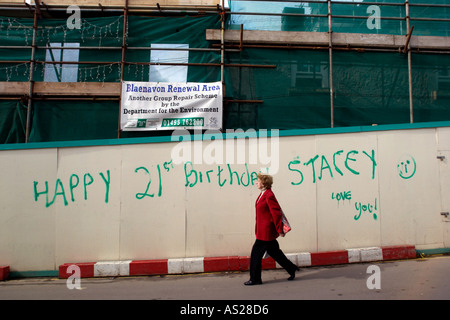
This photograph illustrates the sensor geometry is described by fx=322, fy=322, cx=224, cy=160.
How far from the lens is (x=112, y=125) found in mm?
7637

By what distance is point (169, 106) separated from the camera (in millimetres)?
7293

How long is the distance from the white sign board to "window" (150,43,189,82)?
1.51 ft

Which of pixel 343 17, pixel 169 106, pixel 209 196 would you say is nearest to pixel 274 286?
pixel 209 196

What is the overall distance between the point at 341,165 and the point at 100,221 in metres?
4.27

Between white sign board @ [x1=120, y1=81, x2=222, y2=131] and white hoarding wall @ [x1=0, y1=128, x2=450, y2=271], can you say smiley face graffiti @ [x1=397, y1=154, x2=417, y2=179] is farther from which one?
white sign board @ [x1=120, y1=81, x2=222, y2=131]

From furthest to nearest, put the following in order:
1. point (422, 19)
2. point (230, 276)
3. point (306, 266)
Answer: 1. point (422, 19)
2. point (306, 266)
3. point (230, 276)

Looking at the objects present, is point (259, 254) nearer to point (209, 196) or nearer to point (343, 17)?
point (209, 196)

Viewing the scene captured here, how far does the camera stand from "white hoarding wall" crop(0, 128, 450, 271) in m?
5.40

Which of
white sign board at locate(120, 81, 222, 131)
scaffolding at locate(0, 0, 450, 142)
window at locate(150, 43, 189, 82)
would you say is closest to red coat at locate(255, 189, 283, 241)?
white sign board at locate(120, 81, 222, 131)

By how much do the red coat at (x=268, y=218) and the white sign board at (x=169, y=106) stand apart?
3.28 m

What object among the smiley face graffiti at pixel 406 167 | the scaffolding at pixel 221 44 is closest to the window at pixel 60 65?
the scaffolding at pixel 221 44

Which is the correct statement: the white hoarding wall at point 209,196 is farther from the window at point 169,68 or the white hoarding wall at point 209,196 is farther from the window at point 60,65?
the window at point 60,65

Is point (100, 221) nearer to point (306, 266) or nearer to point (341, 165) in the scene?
point (306, 266)
